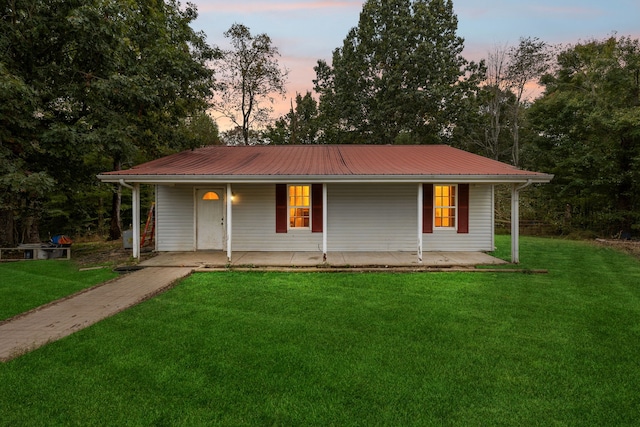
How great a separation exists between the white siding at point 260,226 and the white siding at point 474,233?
3.67 metres

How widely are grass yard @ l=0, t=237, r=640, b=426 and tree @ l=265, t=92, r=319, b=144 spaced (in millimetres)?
21293

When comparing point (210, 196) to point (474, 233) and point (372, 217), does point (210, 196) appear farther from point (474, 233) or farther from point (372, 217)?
point (474, 233)

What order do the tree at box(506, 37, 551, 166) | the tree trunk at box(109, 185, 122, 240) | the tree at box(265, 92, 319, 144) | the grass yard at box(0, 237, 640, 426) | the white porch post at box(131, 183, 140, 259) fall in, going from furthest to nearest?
1. the tree at box(265, 92, 319, 144)
2. the tree at box(506, 37, 551, 166)
3. the tree trunk at box(109, 185, 122, 240)
4. the white porch post at box(131, 183, 140, 259)
5. the grass yard at box(0, 237, 640, 426)

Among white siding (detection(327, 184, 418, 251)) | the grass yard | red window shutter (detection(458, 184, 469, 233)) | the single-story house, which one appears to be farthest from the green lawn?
red window shutter (detection(458, 184, 469, 233))

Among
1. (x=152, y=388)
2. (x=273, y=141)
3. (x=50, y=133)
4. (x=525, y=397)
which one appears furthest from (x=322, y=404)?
(x=273, y=141)

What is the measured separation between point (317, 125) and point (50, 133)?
1593 centimetres

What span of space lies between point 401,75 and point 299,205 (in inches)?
506

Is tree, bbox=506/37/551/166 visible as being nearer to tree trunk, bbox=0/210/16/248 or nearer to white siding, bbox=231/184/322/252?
white siding, bbox=231/184/322/252

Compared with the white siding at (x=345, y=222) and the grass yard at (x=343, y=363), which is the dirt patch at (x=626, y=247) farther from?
the grass yard at (x=343, y=363)

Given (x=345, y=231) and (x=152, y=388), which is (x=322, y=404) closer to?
(x=152, y=388)

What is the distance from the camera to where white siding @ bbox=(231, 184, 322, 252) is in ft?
33.7

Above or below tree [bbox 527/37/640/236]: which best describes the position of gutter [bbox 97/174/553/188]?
below

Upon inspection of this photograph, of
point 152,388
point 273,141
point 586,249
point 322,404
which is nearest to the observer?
point 322,404

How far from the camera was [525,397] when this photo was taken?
270cm
